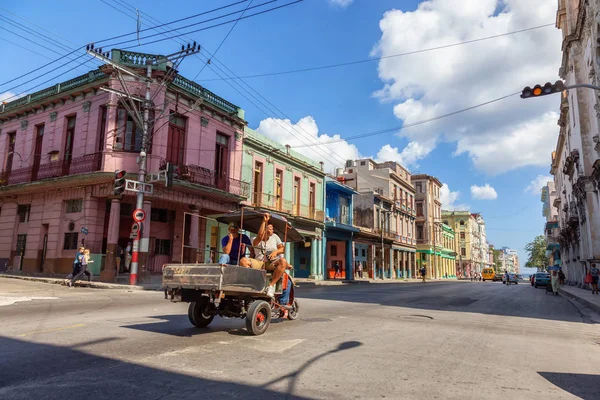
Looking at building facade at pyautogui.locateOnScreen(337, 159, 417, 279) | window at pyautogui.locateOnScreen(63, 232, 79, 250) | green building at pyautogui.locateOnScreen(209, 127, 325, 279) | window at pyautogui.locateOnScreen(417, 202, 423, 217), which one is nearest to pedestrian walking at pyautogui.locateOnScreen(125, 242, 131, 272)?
window at pyautogui.locateOnScreen(63, 232, 79, 250)

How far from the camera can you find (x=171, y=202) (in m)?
21.8

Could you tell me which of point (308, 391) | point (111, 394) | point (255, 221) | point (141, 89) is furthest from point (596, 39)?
point (111, 394)

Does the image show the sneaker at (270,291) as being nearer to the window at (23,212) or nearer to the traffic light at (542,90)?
the traffic light at (542,90)

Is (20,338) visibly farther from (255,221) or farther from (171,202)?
(171,202)

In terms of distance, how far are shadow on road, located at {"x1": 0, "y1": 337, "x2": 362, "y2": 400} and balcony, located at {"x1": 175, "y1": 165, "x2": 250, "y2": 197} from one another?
1694cm

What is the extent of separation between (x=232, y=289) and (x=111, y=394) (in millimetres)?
2718

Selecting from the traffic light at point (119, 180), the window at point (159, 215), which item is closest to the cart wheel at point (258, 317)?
the traffic light at point (119, 180)

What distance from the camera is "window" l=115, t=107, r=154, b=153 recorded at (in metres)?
20.3

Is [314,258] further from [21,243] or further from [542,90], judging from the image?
[542,90]

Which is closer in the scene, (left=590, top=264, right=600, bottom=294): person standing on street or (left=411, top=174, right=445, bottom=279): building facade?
(left=590, top=264, right=600, bottom=294): person standing on street

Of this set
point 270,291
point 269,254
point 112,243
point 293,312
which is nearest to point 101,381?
point 270,291

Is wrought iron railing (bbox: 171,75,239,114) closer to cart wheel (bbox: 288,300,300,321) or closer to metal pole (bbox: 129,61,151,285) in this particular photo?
metal pole (bbox: 129,61,151,285)

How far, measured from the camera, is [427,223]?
63375mm

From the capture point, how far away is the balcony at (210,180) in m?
21.5
